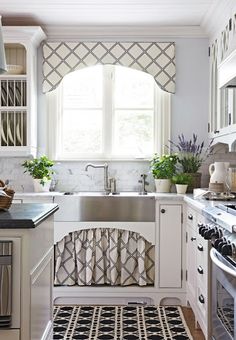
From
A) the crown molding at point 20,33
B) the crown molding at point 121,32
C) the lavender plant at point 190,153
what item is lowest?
the lavender plant at point 190,153

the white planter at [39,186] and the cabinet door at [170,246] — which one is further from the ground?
the white planter at [39,186]

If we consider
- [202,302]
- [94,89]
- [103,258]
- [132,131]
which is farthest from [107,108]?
[202,302]

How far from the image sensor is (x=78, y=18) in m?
4.50

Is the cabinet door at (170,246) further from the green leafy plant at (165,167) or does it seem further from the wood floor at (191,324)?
the green leafy plant at (165,167)

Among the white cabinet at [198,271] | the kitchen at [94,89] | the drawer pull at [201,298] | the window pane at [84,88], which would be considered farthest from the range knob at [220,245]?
the window pane at [84,88]

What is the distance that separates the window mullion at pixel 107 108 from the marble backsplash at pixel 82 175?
198mm

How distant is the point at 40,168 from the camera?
460 centimetres

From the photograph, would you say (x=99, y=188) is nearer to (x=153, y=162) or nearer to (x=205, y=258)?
(x=153, y=162)

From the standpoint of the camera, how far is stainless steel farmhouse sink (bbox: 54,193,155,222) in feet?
14.0

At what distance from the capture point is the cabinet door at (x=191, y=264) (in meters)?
3.76

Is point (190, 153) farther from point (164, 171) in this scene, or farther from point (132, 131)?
point (132, 131)

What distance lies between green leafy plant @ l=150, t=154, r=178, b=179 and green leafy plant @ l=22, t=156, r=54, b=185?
3.23ft

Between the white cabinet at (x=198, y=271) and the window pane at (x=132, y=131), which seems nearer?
the white cabinet at (x=198, y=271)

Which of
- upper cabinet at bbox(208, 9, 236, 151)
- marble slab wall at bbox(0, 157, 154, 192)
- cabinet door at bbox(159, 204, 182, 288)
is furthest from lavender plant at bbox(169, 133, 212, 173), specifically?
cabinet door at bbox(159, 204, 182, 288)
